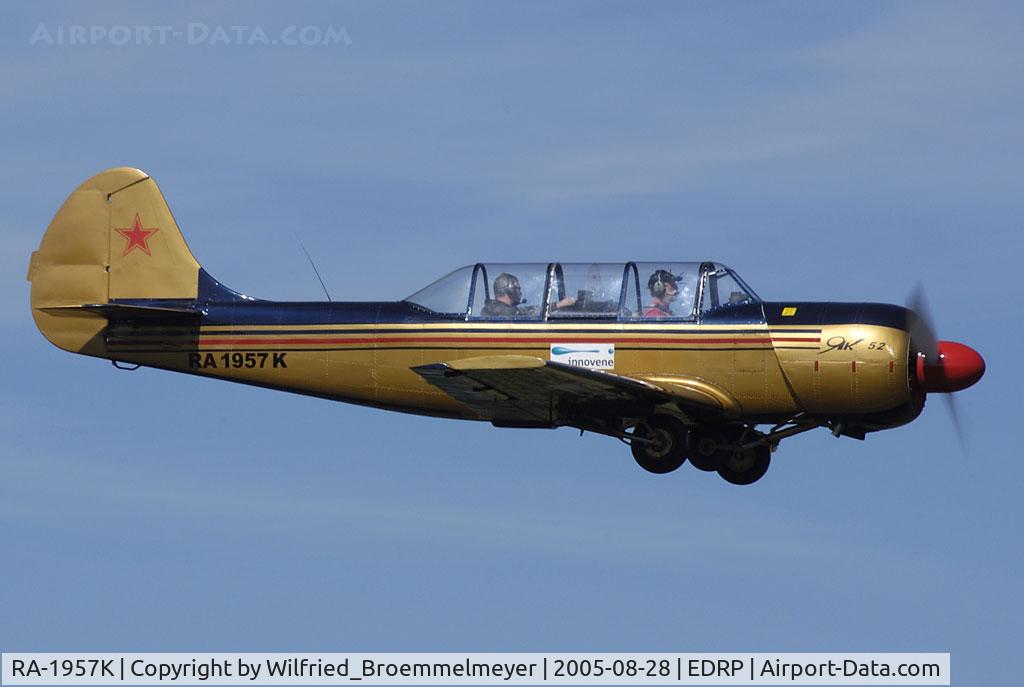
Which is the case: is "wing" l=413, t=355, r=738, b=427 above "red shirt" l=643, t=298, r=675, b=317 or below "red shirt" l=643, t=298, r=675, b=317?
below

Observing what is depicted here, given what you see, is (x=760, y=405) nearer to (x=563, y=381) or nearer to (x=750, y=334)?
(x=750, y=334)

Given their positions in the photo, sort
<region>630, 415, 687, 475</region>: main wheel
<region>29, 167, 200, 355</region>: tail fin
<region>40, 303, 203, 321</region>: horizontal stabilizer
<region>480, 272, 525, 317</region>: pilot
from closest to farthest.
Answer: <region>630, 415, 687, 475</region>: main wheel < <region>480, 272, 525, 317</region>: pilot < <region>40, 303, 203, 321</region>: horizontal stabilizer < <region>29, 167, 200, 355</region>: tail fin

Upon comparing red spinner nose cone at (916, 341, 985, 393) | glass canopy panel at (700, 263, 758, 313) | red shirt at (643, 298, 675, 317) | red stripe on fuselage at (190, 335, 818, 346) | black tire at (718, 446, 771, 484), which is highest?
glass canopy panel at (700, 263, 758, 313)

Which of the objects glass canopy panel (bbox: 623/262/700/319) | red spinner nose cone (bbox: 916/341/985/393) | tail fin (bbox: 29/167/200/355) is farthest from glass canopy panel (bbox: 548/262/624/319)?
tail fin (bbox: 29/167/200/355)

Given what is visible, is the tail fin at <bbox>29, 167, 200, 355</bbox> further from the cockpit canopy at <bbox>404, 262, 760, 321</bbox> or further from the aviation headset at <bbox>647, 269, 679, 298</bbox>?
the aviation headset at <bbox>647, 269, 679, 298</bbox>

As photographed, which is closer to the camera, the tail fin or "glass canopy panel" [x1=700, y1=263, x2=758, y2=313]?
"glass canopy panel" [x1=700, y1=263, x2=758, y2=313]

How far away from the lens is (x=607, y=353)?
23.1 meters

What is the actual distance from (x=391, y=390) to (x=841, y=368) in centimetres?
512

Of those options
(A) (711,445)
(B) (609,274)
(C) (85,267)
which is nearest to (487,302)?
(B) (609,274)

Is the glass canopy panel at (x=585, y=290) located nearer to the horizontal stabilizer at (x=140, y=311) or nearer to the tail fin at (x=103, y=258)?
the horizontal stabilizer at (x=140, y=311)

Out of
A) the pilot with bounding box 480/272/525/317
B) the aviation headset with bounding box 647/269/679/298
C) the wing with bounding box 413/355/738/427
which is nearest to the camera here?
the wing with bounding box 413/355/738/427

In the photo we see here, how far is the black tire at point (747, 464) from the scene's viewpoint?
23375mm

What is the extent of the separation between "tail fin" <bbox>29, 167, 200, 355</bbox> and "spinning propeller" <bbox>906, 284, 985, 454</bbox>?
8542 millimetres

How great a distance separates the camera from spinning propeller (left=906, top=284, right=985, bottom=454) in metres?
22.7
